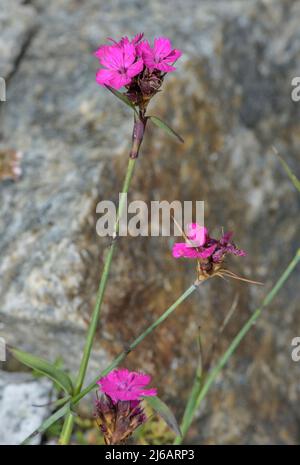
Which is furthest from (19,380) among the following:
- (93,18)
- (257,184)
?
(93,18)

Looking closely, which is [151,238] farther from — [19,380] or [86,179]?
[19,380]

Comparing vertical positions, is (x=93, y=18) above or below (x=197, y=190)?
above

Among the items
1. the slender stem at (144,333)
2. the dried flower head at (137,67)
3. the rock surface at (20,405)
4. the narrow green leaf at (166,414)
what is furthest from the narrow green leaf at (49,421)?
the rock surface at (20,405)

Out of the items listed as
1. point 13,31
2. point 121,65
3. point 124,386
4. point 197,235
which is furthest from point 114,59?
point 13,31

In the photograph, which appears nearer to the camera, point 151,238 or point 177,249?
point 177,249

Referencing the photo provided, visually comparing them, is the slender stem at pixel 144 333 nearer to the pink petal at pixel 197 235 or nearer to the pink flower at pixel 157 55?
the pink petal at pixel 197 235

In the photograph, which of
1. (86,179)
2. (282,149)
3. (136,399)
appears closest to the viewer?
(136,399)
